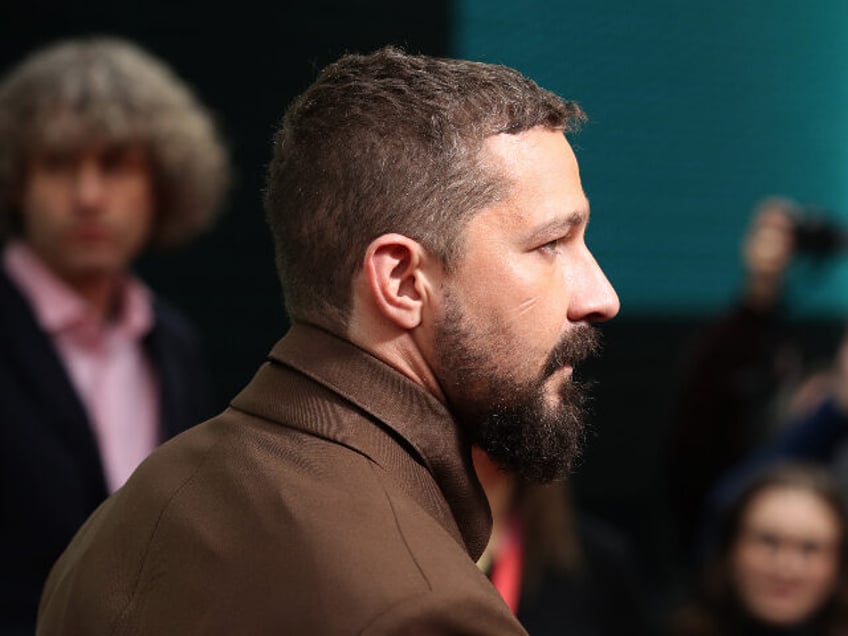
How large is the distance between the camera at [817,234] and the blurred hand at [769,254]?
0.17 ft

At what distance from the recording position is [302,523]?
49.5 inches

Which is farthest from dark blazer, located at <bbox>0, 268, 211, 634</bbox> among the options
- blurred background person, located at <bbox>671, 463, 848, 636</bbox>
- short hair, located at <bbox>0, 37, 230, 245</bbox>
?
blurred background person, located at <bbox>671, 463, 848, 636</bbox>

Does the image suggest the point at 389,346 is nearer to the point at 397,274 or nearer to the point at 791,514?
the point at 397,274

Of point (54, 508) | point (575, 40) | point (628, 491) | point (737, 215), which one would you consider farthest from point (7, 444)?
point (737, 215)

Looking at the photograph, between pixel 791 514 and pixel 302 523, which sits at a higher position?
A: pixel 302 523

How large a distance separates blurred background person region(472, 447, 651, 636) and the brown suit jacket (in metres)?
1.37

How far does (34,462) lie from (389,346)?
1241 millimetres

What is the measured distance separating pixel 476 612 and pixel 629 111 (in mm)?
2801

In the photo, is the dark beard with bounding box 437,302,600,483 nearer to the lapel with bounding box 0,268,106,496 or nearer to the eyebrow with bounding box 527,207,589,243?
the eyebrow with bounding box 527,207,589,243

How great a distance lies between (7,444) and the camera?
2.46 metres

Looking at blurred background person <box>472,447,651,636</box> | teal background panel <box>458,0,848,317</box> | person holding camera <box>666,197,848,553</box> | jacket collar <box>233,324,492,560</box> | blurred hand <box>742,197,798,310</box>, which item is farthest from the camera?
blurred hand <box>742,197,798,310</box>

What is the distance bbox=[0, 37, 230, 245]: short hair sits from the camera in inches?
107

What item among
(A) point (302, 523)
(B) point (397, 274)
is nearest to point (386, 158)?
(B) point (397, 274)

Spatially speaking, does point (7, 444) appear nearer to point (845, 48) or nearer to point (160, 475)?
point (160, 475)
